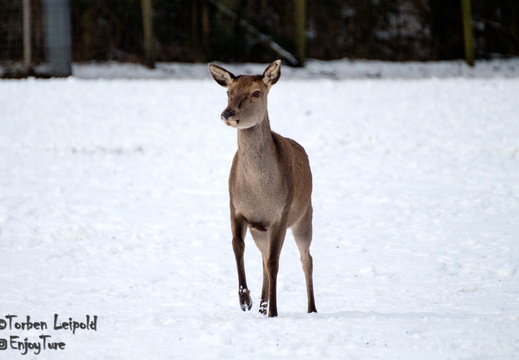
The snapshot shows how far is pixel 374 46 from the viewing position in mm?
20906

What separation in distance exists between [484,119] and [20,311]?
10.0m

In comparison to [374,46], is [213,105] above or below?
below

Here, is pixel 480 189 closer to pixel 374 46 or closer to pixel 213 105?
pixel 213 105

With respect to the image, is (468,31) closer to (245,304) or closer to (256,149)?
(256,149)

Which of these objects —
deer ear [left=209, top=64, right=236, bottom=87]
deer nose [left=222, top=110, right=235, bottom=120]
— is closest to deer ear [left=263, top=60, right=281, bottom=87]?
deer ear [left=209, top=64, right=236, bottom=87]

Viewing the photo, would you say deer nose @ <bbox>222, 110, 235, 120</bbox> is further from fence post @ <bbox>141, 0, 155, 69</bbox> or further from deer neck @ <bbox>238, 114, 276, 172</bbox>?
fence post @ <bbox>141, 0, 155, 69</bbox>

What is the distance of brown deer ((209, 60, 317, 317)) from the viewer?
567 centimetres

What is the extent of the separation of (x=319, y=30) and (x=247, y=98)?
1574 centimetres

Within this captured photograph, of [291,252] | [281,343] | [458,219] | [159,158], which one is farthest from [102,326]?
[159,158]

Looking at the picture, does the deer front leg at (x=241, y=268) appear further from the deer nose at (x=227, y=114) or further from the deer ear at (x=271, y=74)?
the deer ear at (x=271, y=74)

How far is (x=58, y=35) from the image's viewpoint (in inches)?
697

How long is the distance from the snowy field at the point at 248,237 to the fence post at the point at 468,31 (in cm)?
173

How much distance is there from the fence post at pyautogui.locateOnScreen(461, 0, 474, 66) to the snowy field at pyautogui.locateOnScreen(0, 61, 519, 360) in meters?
1.73

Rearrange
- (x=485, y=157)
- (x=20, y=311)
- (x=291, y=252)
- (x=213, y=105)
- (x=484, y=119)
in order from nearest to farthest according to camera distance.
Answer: (x=20, y=311)
(x=291, y=252)
(x=485, y=157)
(x=484, y=119)
(x=213, y=105)
